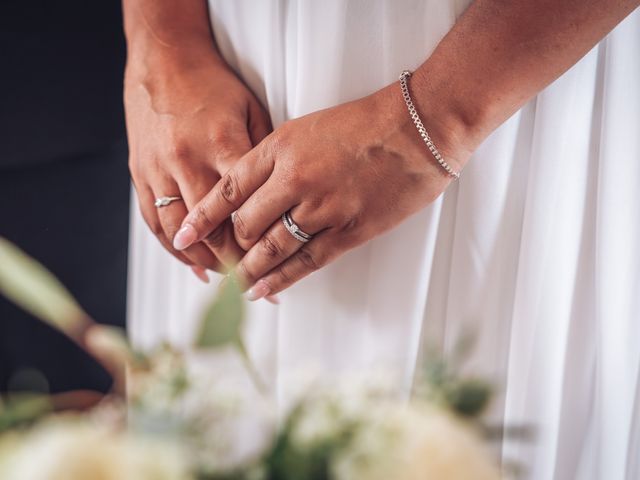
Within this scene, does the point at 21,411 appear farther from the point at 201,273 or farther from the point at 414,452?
the point at 201,273

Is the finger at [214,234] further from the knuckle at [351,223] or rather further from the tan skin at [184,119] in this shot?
the knuckle at [351,223]

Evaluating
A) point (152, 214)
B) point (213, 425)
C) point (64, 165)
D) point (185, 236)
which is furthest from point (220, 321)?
point (64, 165)

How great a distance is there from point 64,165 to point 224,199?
2.04 feet

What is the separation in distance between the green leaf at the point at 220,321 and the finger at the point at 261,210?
0.43 m

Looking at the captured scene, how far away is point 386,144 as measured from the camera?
0.72 meters

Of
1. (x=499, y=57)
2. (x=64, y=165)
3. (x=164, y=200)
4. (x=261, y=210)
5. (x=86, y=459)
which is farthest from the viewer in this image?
(x=64, y=165)

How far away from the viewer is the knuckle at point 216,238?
860 millimetres

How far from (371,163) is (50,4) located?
741mm

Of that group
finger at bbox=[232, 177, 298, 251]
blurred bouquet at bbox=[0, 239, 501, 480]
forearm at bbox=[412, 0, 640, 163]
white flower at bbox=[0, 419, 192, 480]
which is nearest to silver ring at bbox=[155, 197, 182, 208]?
finger at bbox=[232, 177, 298, 251]

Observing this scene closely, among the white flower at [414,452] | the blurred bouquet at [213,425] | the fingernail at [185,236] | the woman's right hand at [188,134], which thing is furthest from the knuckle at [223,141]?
the white flower at [414,452]

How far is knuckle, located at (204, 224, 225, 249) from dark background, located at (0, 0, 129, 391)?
0.53 metres

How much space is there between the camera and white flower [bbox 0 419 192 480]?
261mm

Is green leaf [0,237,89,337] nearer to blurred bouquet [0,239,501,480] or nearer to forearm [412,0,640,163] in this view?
blurred bouquet [0,239,501,480]

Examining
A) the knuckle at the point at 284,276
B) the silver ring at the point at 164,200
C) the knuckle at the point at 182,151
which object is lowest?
the knuckle at the point at 284,276
